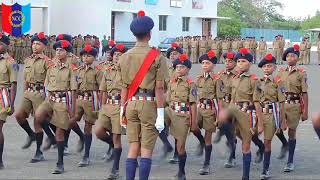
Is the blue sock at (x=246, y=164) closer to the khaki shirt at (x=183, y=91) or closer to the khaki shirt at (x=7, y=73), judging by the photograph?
the khaki shirt at (x=183, y=91)

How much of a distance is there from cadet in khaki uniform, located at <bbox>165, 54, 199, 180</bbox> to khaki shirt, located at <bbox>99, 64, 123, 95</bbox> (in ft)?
2.56

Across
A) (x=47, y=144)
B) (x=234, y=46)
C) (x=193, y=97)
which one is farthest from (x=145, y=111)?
(x=234, y=46)

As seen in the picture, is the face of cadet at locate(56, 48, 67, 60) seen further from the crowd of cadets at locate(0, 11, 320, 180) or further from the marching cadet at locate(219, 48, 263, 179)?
the marching cadet at locate(219, 48, 263, 179)

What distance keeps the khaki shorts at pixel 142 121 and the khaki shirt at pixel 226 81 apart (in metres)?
2.76

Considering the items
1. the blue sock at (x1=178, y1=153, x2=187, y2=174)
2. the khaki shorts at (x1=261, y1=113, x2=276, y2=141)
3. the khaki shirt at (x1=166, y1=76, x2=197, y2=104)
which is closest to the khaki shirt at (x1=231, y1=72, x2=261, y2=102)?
the khaki shorts at (x1=261, y1=113, x2=276, y2=141)

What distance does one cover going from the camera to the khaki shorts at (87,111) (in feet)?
34.7

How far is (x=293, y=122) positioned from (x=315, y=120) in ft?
5.09

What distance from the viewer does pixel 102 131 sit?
955 centimetres

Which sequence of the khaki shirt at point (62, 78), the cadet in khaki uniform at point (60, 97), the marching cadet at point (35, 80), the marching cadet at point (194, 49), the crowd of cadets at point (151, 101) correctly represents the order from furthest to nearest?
1. the marching cadet at point (194, 49)
2. the marching cadet at point (35, 80)
3. the khaki shirt at point (62, 78)
4. the cadet in khaki uniform at point (60, 97)
5. the crowd of cadets at point (151, 101)

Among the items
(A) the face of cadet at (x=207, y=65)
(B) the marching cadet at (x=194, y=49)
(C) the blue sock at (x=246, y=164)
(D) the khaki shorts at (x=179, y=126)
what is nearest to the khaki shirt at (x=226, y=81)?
(A) the face of cadet at (x=207, y=65)

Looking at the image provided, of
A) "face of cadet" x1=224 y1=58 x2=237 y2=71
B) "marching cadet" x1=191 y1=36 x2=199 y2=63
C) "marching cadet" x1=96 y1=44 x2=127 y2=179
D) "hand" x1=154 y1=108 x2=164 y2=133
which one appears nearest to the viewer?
"hand" x1=154 y1=108 x2=164 y2=133

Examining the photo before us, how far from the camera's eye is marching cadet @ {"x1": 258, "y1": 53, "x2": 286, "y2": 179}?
938 centimetres

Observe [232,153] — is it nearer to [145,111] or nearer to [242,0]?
[145,111]

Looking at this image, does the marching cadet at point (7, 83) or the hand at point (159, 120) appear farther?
the marching cadet at point (7, 83)
